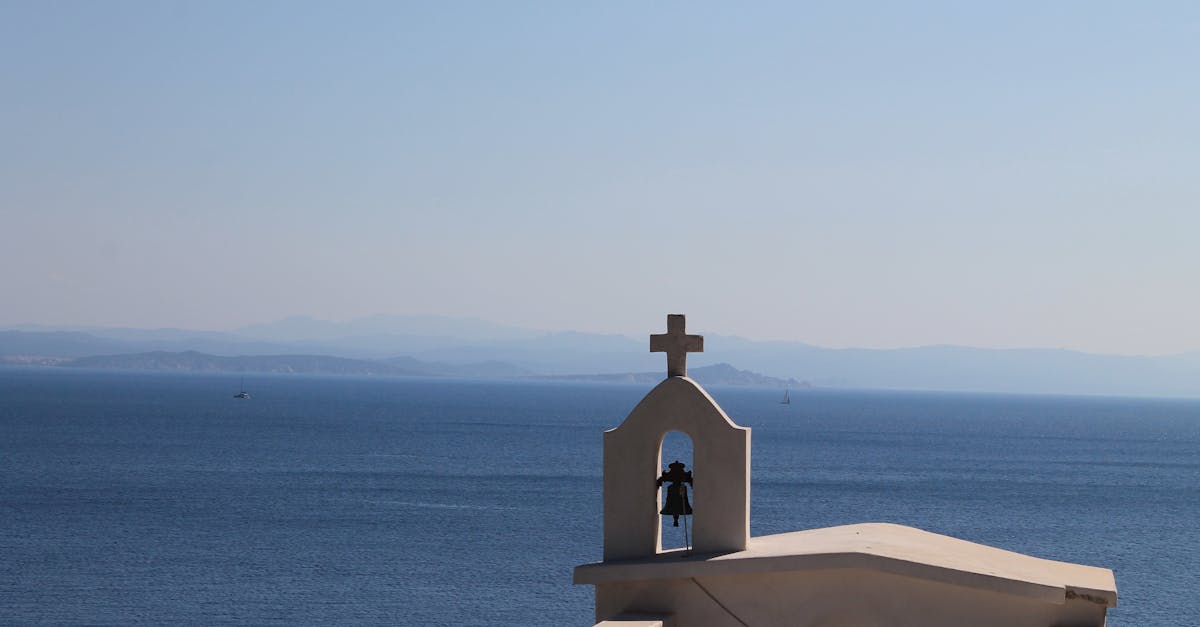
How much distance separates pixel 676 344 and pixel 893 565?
2.93m

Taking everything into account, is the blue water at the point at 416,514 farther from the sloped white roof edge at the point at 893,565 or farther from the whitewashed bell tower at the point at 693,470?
the sloped white roof edge at the point at 893,565

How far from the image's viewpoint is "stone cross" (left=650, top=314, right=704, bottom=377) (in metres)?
13.0

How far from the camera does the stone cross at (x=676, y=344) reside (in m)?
13.0

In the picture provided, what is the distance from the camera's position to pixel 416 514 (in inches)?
2884

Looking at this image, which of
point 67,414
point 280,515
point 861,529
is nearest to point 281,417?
point 67,414

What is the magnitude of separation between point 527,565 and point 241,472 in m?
44.6

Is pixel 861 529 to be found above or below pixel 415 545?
above

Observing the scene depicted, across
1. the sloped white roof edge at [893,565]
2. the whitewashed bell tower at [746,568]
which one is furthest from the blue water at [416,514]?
the sloped white roof edge at [893,565]

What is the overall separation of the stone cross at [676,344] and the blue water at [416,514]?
34493mm

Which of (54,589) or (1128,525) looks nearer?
(54,589)

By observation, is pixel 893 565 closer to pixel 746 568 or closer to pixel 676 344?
pixel 746 568

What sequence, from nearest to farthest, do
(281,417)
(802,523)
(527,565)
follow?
(527,565), (802,523), (281,417)

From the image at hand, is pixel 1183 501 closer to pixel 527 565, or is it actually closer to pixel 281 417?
pixel 527 565

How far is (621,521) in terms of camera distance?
1298 cm
